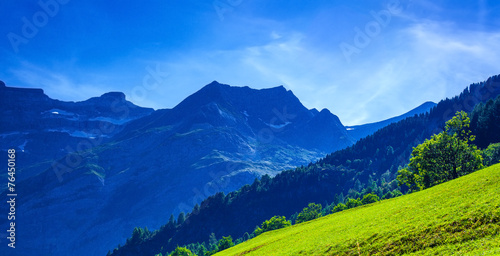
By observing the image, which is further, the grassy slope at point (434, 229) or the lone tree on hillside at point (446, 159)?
the lone tree on hillside at point (446, 159)

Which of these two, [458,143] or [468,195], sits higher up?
[458,143]

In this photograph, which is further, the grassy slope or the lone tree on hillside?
the lone tree on hillside

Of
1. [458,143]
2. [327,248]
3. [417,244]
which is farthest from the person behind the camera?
[458,143]

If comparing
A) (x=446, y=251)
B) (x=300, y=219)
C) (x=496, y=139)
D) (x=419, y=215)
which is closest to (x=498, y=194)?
(x=419, y=215)

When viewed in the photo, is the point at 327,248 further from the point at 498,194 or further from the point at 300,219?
the point at 300,219

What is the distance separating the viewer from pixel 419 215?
1549 inches

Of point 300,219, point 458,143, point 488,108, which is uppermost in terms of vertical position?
point 488,108

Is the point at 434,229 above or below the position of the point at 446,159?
below

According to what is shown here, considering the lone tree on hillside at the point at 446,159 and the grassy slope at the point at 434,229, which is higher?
the lone tree on hillside at the point at 446,159

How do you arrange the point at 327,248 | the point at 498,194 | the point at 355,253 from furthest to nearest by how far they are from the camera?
the point at 327,248
the point at 355,253
the point at 498,194

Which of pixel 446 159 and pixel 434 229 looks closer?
pixel 434 229

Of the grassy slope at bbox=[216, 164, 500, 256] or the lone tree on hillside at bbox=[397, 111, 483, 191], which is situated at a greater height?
the lone tree on hillside at bbox=[397, 111, 483, 191]

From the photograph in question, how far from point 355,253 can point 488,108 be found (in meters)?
198

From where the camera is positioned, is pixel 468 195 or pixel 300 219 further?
pixel 300 219
